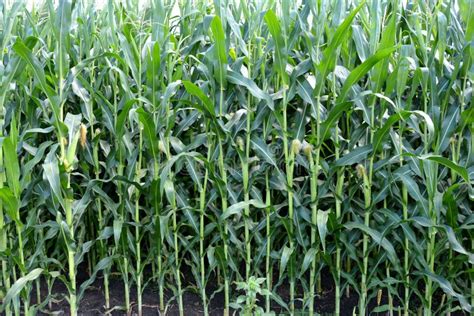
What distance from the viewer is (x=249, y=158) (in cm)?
334

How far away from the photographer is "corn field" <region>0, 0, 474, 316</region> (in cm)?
310

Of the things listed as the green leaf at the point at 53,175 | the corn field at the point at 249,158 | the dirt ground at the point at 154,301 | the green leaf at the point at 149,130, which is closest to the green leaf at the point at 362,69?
the corn field at the point at 249,158

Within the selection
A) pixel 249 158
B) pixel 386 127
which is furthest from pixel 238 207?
pixel 386 127

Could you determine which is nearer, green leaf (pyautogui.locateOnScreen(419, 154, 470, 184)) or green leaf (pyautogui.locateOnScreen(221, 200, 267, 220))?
green leaf (pyautogui.locateOnScreen(419, 154, 470, 184))

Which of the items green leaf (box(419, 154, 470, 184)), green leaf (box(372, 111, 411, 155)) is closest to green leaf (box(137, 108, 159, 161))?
green leaf (box(372, 111, 411, 155))

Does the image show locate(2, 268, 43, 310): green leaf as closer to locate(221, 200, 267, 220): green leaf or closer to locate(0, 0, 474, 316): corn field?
locate(0, 0, 474, 316): corn field

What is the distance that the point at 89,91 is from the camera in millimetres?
3350

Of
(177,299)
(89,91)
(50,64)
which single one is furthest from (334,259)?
(50,64)

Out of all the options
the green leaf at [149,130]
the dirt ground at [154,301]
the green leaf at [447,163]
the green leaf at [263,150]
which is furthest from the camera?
the dirt ground at [154,301]

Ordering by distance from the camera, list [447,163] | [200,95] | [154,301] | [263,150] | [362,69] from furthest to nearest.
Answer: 1. [154,301]
2. [263,150]
3. [200,95]
4. [362,69]
5. [447,163]

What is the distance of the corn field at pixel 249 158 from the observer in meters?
3.10

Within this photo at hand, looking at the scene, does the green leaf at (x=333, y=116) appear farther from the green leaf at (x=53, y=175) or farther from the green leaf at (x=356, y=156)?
the green leaf at (x=53, y=175)

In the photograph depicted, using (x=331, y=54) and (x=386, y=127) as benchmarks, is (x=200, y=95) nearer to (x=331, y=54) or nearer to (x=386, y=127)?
(x=331, y=54)

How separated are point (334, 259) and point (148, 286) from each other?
3.41ft
